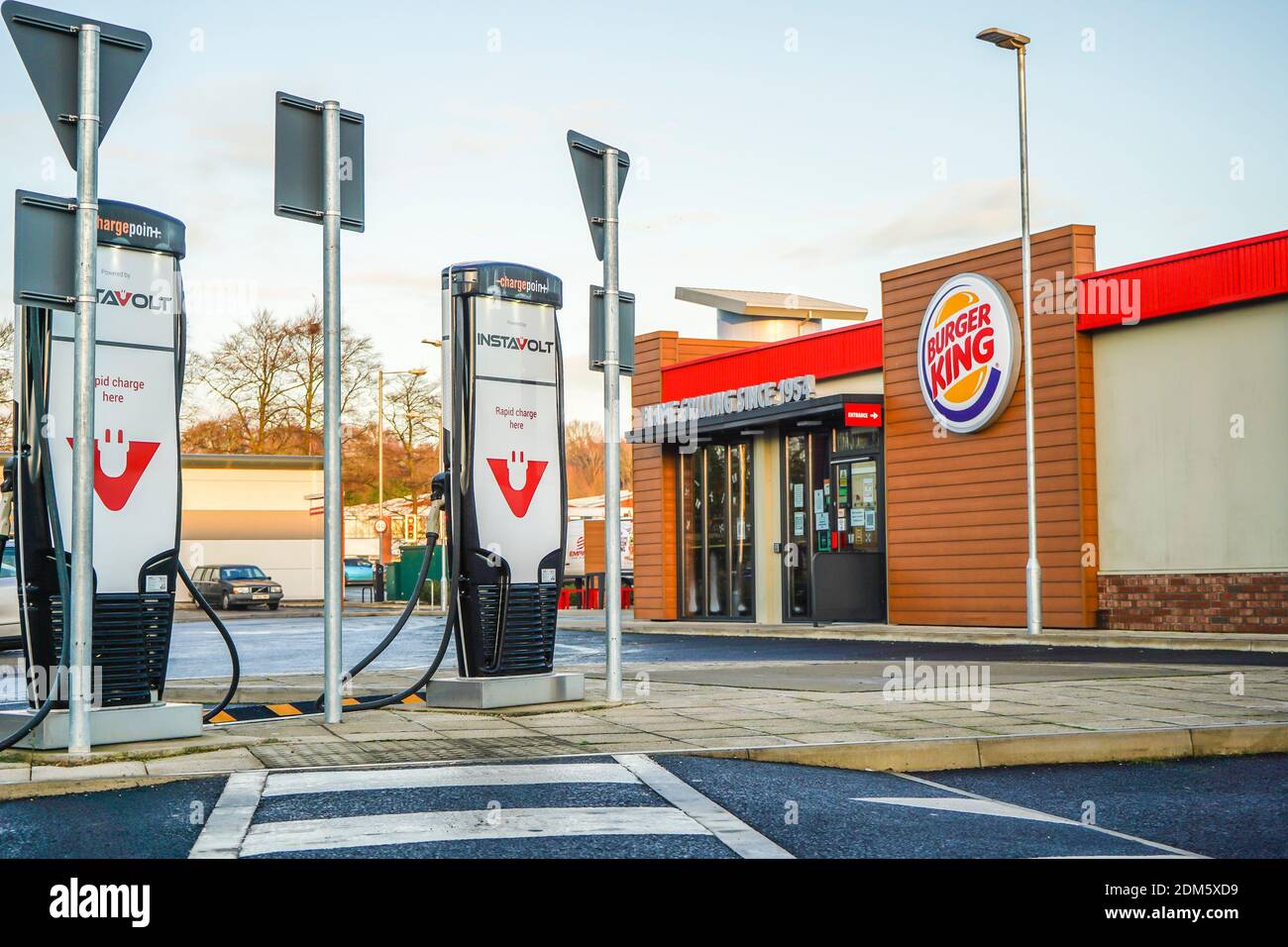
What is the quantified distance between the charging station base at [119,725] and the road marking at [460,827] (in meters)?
2.55

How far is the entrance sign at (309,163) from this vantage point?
330 inches

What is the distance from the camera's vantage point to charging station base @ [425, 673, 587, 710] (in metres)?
9.43

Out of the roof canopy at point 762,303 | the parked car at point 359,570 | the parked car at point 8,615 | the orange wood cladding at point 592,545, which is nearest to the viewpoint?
the parked car at point 8,615

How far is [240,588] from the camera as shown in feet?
139

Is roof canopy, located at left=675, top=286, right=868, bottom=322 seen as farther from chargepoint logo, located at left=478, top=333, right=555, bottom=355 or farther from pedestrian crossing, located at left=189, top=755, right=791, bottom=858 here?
pedestrian crossing, located at left=189, top=755, right=791, bottom=858

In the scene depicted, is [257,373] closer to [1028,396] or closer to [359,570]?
[359,570]

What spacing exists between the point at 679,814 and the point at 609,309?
195 inches

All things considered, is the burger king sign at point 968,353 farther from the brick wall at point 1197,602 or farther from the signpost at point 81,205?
the signpost at point 81,205

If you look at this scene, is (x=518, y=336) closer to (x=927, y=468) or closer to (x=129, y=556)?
(x=129, y=556)

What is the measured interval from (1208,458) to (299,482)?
39266 mm

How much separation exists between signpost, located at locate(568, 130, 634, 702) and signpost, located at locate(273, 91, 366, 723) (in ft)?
5.47

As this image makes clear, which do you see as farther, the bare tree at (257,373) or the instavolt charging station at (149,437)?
the bare tree at (257,373)
